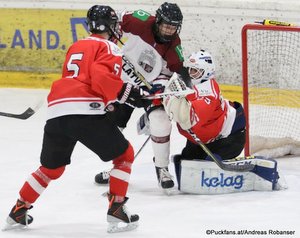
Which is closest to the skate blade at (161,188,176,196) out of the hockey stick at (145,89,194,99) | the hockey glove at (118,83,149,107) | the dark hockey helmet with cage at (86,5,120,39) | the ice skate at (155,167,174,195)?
the ice skate at (155,167,174,195)

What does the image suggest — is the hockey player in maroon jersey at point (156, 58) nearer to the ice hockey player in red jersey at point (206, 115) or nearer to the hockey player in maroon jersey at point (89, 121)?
the ice hockey player in red jersey at point (206, 115)

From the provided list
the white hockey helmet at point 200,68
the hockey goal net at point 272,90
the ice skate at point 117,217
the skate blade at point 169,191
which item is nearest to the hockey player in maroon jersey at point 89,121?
the ice skate at point 117,217

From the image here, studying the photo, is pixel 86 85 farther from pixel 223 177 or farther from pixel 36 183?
pixel 223 177

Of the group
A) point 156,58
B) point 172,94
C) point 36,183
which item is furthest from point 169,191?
point 36,183

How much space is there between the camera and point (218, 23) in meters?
6.04

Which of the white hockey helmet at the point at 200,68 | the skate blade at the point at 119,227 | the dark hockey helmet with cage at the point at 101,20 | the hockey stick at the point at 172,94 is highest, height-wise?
the dark hockey helmet with cage at the point at 101,20

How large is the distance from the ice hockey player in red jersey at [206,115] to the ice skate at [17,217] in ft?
3.11

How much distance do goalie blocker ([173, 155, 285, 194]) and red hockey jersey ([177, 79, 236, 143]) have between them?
159mm

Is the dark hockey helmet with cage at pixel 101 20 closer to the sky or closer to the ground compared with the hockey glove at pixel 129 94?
closer to the sky

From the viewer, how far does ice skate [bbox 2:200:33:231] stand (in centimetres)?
339

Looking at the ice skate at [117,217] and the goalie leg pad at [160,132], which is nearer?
the ice skate at [117,217]

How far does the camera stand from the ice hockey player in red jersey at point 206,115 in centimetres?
400

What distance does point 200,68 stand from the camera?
407 cm

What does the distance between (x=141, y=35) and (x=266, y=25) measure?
718mm
